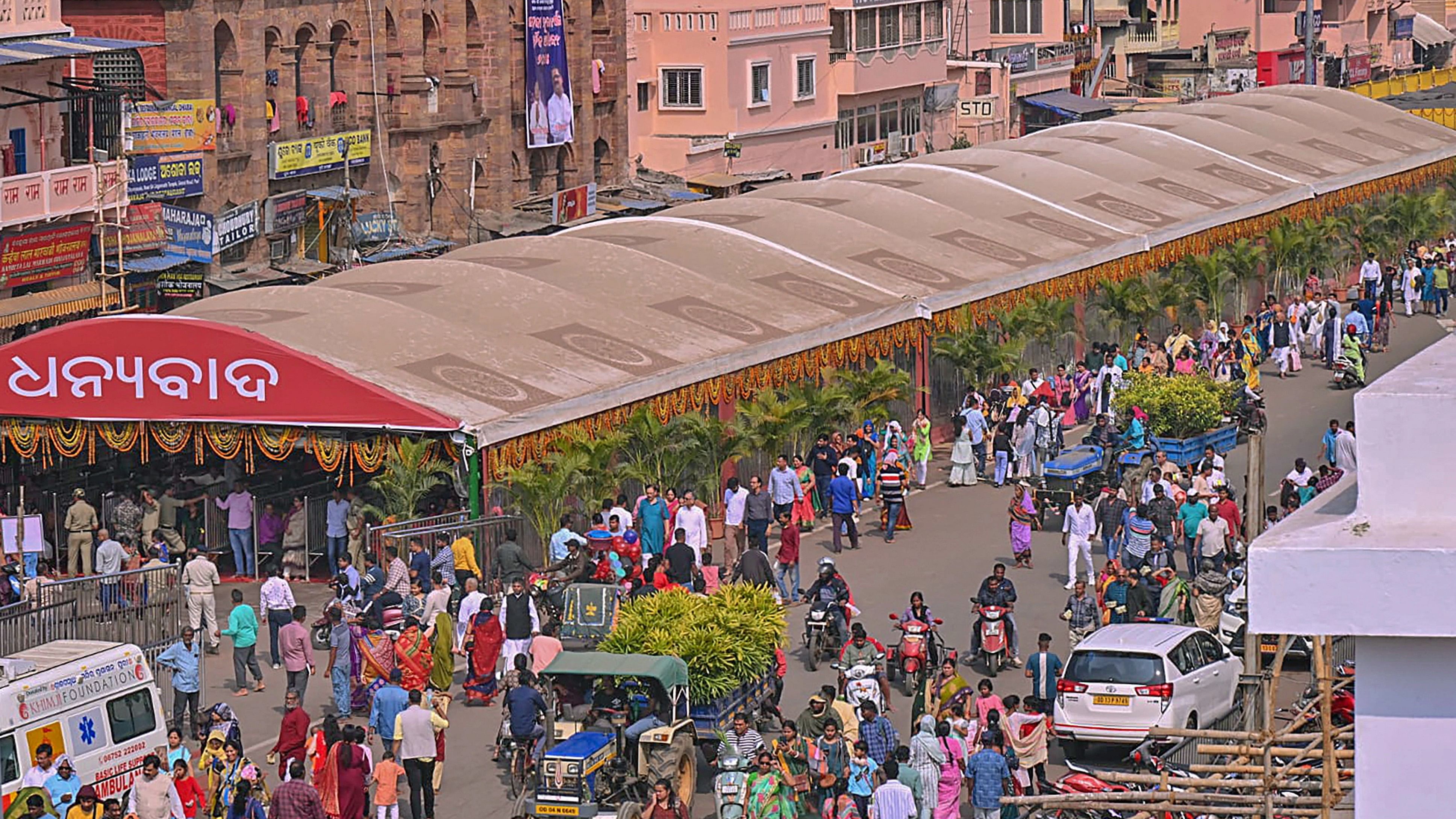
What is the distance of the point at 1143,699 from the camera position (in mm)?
21750

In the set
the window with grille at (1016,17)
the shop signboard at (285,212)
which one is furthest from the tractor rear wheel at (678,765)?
the window with grille at (1016,17)

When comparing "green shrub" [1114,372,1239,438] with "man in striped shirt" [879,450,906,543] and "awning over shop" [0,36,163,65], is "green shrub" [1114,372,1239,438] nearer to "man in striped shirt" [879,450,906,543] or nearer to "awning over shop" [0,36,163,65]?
"man in striped shirt" [879,450,906,543]

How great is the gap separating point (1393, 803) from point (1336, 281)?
4926cm

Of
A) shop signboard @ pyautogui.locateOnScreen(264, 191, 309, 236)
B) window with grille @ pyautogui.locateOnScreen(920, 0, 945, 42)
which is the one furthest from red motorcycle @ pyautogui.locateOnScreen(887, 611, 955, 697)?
window with grille @ pyautogui.locateOnScreen(920, 0, 945, 42)

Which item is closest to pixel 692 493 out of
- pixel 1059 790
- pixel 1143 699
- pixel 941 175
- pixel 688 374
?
pixel 688 374

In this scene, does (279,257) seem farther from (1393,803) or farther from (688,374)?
(1393,803)

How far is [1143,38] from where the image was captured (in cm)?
11125

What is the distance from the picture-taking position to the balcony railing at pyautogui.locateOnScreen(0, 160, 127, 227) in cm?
4362

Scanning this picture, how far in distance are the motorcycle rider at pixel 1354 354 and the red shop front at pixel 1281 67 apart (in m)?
69.2

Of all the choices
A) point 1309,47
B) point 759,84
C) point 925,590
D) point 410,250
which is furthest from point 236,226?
point 1309,47

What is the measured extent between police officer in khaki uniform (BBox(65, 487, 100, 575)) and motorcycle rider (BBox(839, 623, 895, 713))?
11403mm

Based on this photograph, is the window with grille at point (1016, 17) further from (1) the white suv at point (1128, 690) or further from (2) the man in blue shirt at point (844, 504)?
(1) the white suv at point (1128, 690)

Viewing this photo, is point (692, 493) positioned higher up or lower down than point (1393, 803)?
lower down

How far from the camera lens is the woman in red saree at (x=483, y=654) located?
79.7 ft
